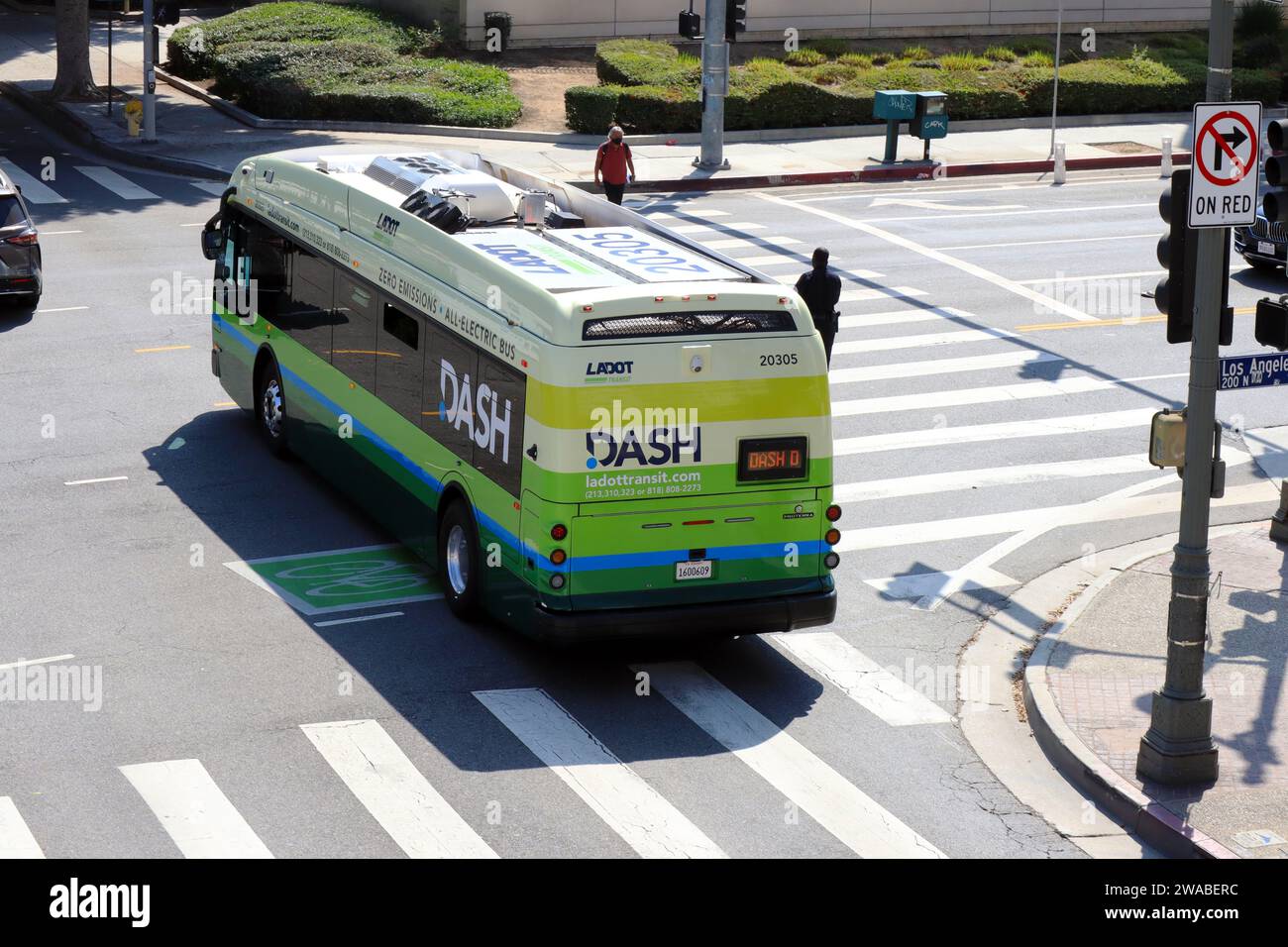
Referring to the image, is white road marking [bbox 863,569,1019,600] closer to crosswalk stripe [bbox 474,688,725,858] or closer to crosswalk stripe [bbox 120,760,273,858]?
crosswalk stripe [bbox 474,688,725,858]

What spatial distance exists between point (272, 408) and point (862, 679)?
23.9 ft

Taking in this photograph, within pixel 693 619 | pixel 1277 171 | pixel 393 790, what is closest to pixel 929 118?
pixel 1277 171

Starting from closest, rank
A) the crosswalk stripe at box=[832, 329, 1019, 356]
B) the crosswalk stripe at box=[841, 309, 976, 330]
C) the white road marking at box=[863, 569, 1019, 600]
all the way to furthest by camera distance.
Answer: the white road marking at box=[863, 569, 1019, 600] → the crosswalk stripe at box=[832, 329, 1019, 356] → the crosswalk stripe at box=[841, 309, 976, 330]

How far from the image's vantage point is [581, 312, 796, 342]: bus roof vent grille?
1180 centimetres

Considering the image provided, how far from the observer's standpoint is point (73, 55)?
128 feet

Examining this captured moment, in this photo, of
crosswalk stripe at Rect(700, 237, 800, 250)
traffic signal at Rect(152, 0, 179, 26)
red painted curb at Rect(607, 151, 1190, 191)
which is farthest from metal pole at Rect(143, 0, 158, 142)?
crosswalk stripe at Rect(700, 237, 800, 250)

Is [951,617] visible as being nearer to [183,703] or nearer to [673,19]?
[183,703]

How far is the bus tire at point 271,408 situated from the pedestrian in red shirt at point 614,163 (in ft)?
40.5

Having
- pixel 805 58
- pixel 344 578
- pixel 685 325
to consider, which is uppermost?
pixel 805 58

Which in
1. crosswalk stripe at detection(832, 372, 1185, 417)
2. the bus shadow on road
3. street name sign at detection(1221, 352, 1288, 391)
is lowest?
the bus shadow on road

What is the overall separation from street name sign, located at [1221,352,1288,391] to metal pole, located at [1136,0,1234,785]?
33 centimetres

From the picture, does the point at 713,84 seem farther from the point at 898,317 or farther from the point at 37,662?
the point at 37,662

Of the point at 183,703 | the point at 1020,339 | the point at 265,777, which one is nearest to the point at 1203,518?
the point at 265,777

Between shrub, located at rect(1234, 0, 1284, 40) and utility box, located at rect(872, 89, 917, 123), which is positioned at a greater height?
shrub, located at rect(1234, 0, 1284, 40)
